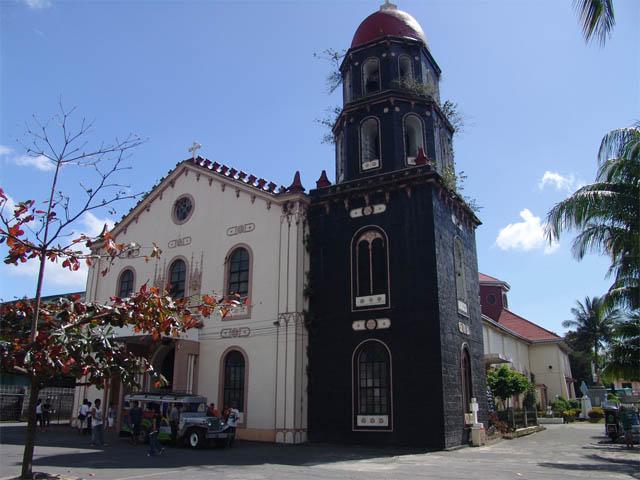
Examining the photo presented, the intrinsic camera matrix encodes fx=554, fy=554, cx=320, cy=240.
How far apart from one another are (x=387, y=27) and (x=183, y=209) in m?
12.5

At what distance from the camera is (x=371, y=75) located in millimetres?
24047

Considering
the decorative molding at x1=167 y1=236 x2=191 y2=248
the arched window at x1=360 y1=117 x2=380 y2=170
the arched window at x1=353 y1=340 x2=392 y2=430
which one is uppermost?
the arched window at x1=360 y1=117 x2=380 y2=170

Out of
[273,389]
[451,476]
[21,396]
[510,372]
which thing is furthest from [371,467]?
[21,396]

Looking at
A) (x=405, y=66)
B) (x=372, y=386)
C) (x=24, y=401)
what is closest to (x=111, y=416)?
(x=24, y=401)

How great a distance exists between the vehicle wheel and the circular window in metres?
11.1

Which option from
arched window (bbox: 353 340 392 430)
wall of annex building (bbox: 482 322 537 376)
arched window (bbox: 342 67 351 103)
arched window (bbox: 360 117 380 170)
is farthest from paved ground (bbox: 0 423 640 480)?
wall of annex building (bbox: 482 322 537 376)

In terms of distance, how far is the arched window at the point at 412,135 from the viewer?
22609 mm

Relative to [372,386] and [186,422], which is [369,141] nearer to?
[372,386]

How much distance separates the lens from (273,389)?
20828mm

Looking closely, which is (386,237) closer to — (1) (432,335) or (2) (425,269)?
(2) (425,269)

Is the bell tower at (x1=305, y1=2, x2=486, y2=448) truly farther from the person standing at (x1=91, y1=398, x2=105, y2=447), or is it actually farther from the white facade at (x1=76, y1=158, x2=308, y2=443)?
the person standing at (x1=91, y1=398, x2=105, y2=447)

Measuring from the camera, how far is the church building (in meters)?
19.1

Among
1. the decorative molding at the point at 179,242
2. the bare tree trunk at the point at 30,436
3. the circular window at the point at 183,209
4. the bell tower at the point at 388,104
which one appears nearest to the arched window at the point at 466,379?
the bell tower at the point at 388,104

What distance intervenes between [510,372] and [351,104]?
53.5 feet
